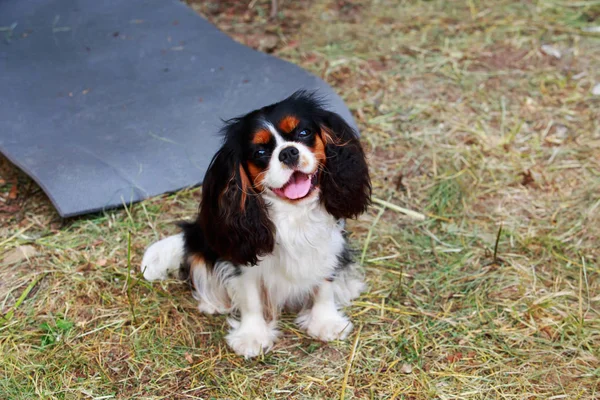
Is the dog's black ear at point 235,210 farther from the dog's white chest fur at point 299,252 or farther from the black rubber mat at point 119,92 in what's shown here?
the black rubber mat at point 119,92

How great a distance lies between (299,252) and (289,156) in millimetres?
576

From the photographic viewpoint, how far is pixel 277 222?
123 inches

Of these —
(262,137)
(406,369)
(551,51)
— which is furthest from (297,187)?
(551,51)

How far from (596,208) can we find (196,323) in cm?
259

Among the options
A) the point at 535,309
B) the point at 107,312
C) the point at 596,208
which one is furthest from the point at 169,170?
the point at 596,208

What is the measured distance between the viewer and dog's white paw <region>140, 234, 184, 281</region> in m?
3.79

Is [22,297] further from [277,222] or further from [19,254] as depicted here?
[277,222]

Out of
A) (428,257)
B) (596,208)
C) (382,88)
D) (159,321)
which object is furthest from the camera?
(382,88)

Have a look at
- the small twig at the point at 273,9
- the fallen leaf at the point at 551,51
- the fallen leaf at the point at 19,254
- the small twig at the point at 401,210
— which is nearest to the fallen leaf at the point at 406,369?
the small twig at the point at 401,210

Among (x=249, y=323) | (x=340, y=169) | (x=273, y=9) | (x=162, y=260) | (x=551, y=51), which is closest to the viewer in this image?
(x=340, y=169)

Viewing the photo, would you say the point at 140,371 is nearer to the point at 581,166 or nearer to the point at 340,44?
the point at 581,166

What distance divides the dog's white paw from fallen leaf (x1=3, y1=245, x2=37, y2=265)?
0.70 m

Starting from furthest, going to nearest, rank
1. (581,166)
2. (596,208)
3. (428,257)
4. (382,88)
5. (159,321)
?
(382,88) < (581,166) < (596,208) < (428,257) < (159,321)

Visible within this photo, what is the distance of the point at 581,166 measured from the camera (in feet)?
15.6
